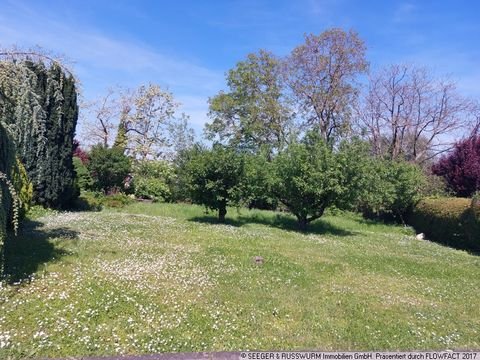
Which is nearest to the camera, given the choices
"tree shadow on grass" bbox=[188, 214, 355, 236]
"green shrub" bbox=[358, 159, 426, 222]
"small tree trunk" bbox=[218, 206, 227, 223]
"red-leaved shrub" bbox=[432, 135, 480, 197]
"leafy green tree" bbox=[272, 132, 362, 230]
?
"leafy green tree" bbox=[272, 132, 362, 230]

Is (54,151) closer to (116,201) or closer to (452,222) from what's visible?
(116,201)

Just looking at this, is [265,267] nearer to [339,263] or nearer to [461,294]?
[339,263]

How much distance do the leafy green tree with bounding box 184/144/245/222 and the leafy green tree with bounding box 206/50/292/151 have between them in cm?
1799

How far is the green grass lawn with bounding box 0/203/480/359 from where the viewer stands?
15.8 ft

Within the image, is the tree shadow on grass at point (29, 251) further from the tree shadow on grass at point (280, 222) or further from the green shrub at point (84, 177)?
the green shrub at point (84, 177)

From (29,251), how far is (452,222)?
534 inches

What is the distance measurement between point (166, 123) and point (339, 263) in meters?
27.9

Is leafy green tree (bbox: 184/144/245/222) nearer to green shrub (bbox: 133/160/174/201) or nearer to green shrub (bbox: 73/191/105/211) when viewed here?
green shrub (bbox: 73/191/105/211)

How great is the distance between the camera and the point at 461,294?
290 inches

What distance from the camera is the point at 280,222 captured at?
16516 millimetres

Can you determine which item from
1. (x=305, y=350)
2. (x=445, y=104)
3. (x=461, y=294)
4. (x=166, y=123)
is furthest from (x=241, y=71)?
(x=305, y=350)

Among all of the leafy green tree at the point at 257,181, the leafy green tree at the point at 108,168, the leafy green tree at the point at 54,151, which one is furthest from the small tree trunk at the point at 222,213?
the leafy green tree at the point at 108,168

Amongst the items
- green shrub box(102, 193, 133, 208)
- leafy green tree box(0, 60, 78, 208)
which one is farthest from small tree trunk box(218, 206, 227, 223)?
leafy green tree box(0, 60, 78, 208)

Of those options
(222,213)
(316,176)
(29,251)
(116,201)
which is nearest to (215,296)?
(29,251)
